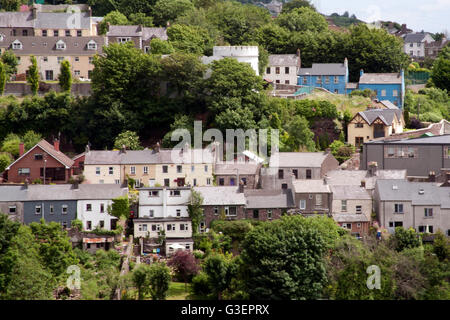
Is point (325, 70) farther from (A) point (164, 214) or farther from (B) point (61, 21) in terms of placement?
(A) point (164, 214)

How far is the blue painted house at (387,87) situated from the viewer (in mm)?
87938

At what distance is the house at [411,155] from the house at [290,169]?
11.8ft

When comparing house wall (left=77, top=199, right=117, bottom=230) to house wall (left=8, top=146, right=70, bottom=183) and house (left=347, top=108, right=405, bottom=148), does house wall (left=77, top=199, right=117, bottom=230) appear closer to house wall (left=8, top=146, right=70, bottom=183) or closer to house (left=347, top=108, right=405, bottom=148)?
house wall (left=8, top=146, right=70, bottom=183)

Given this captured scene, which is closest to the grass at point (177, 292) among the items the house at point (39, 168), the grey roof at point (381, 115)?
the house at point (39, 168)

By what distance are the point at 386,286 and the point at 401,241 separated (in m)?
6.52

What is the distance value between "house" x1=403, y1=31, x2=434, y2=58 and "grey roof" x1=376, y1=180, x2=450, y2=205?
225 ft

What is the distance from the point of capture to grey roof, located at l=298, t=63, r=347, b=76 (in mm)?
89625

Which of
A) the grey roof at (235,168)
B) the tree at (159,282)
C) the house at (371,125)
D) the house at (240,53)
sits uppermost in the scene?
the house at (240,53)

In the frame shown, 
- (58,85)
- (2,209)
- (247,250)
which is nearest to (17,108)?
(58,85)

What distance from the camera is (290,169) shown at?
71.2m

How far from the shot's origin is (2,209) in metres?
65.6

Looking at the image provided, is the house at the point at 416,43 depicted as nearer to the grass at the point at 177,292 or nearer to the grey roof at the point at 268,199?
the grey roof at the point at 268,199

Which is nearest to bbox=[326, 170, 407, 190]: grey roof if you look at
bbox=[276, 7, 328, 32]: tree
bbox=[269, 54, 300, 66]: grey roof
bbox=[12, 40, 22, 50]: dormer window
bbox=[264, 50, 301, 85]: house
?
bbox=[264, 50, 301, 85]: house

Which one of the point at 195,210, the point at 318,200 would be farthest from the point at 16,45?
the point at 318,200
